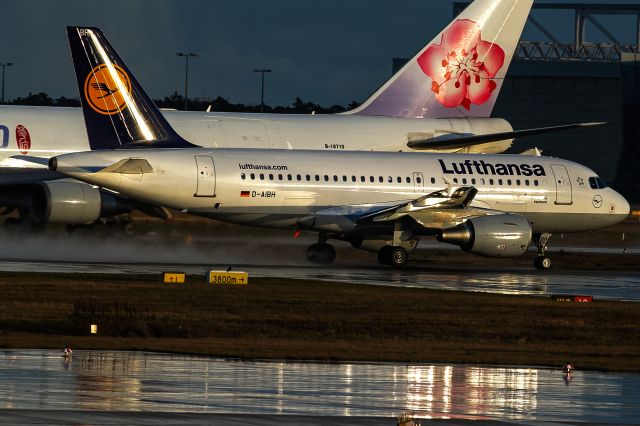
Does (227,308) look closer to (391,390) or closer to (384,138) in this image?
(391,390)

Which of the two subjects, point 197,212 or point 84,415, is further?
point 197,212

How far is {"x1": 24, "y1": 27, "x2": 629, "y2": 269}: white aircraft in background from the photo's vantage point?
39.8m

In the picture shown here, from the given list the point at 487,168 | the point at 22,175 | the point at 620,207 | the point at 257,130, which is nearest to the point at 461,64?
the point at 257,130

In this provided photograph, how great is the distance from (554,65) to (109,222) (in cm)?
8282

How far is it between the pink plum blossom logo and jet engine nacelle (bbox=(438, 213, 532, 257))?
14.6 metres

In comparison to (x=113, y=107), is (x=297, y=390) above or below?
below

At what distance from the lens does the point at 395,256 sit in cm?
4172

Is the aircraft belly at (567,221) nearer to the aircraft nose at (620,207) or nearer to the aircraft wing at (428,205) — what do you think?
the aircraft nose at (620,207)

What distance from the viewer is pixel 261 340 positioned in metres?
23.7

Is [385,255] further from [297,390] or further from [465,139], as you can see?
[297,390]

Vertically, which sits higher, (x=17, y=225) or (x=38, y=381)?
(x=17, y=225)

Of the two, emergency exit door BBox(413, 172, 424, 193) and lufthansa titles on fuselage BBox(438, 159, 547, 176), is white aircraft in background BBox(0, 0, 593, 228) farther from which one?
emergency exit door BBox(413, 172, 424, 193)

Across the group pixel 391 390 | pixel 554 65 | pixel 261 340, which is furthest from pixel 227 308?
pixel 554 65

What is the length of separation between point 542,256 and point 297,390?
27.7 meters
